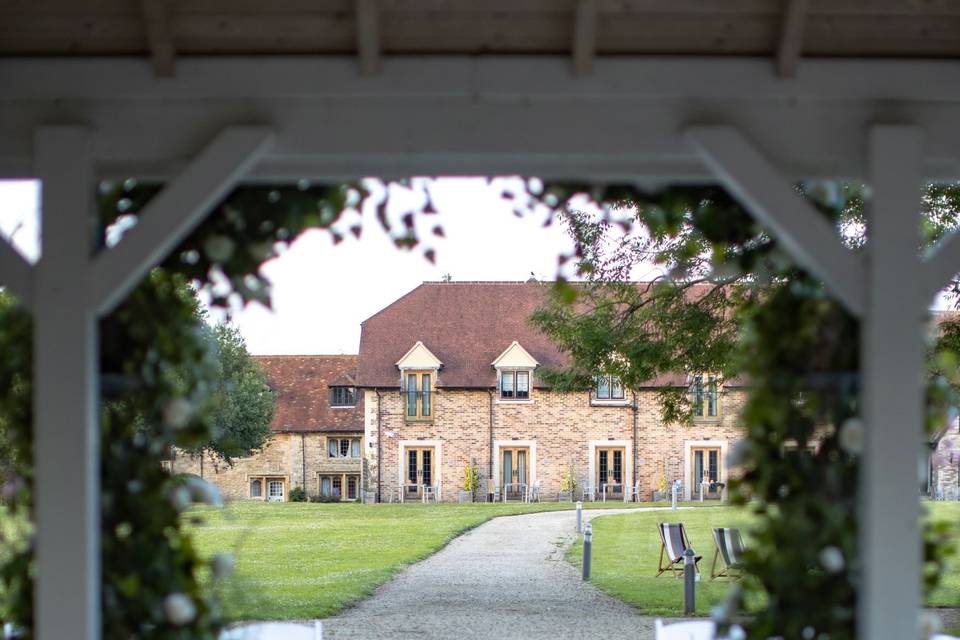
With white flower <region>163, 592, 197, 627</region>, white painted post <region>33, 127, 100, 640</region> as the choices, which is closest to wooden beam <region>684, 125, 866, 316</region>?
white painted post <region>33, 127, 100, 640</region>

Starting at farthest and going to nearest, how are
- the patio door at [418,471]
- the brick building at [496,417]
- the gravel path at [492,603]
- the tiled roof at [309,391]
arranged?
the tiled roof at [309,391] → the patio door at [418,471] → the brick building at [496,417] → the gravel path at [492,603]

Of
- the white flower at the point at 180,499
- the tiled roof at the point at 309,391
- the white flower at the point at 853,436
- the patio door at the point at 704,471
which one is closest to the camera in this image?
the white flower at the point at 853,436

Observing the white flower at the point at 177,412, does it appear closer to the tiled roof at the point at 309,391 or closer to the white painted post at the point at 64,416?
the white painted post at the point at 64,416

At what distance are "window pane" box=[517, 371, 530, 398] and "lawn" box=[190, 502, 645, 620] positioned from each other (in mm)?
3446

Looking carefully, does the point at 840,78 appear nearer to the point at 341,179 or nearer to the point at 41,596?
the point at 341,179

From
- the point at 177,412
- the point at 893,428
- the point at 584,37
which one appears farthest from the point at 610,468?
the point at 584,37

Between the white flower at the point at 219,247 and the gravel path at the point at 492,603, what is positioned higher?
the white flower at the point at 219,247

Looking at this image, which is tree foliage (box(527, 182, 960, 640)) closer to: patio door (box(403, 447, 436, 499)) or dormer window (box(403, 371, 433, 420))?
dormer window (box(403, 371, 433, 420))

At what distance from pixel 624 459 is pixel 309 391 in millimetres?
10245

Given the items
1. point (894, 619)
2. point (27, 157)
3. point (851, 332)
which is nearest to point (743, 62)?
point (851, 332)

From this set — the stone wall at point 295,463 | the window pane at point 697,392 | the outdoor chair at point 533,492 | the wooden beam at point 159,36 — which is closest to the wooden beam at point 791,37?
the wooden beam at point 159,36

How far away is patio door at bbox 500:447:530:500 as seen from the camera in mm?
30188

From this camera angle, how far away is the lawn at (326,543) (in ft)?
41.3

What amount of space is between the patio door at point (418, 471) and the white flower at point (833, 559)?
27428 millimetres
